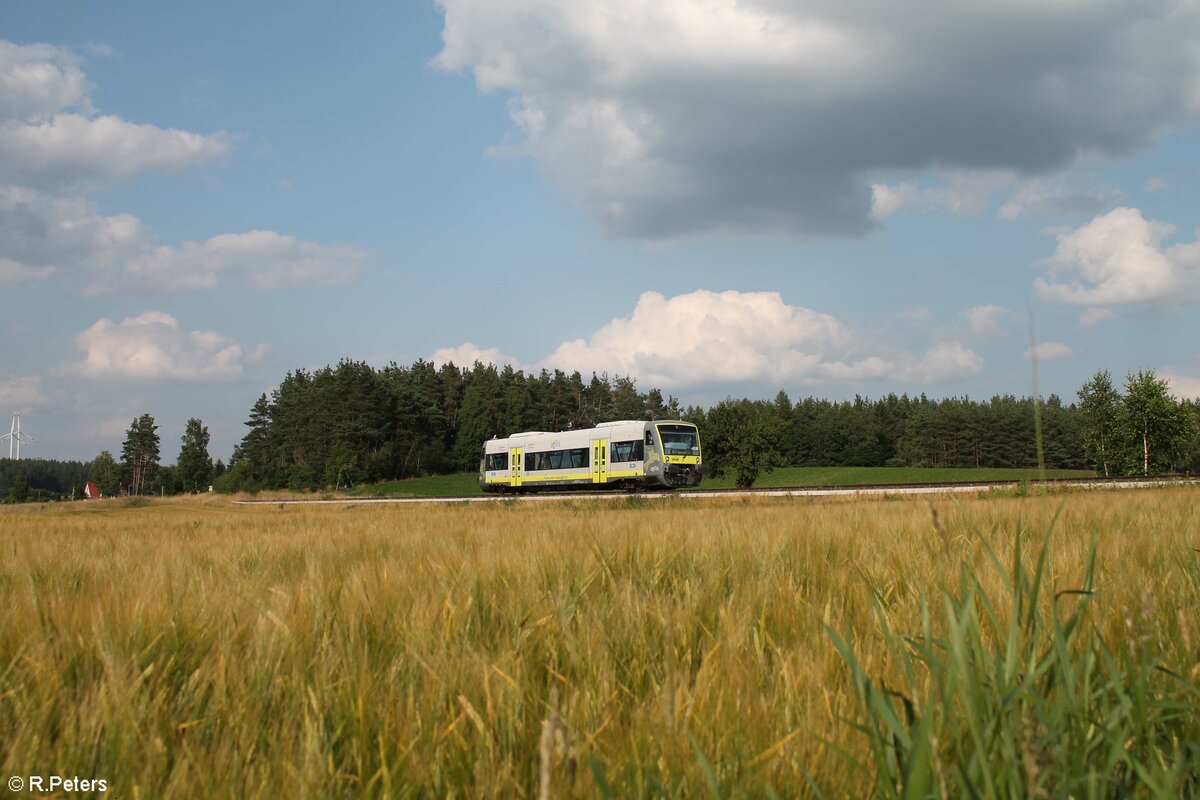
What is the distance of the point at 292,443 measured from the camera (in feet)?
349

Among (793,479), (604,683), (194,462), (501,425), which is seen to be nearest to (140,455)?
(194,462)

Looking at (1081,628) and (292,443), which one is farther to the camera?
(292,443)

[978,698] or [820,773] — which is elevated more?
[978,698]

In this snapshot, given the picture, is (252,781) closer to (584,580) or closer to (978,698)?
(978,698)

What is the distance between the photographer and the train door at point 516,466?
43.6 metres

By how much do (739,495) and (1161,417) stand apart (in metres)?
41.4

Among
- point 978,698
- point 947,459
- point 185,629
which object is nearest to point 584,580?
point 185,629

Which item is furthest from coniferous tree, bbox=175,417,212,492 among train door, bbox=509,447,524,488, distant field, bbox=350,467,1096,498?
train door, bbox=509,447,524,488

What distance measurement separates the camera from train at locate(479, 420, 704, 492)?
35.5 meters

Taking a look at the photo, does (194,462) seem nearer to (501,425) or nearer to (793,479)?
(501,425)

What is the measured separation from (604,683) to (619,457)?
1365 inches

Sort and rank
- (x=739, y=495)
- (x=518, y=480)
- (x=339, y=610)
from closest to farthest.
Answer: (x=339, y=610) → (x=739, y=495) → (x=518, y=480)

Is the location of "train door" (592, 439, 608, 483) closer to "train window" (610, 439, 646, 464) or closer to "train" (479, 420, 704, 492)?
"train" (479, 420, 704, 492)

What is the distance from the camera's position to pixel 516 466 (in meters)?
43.9
